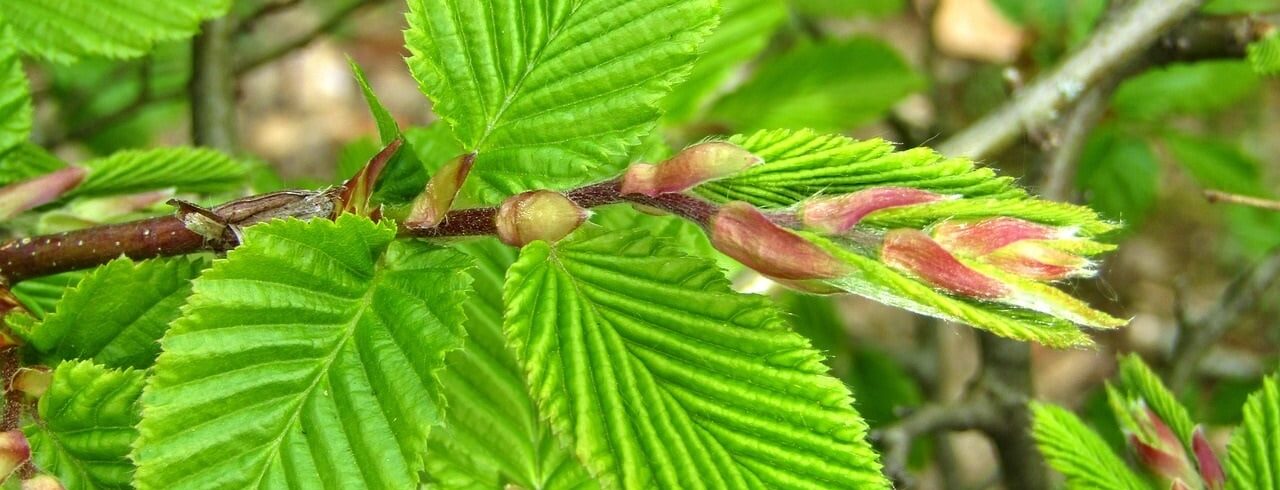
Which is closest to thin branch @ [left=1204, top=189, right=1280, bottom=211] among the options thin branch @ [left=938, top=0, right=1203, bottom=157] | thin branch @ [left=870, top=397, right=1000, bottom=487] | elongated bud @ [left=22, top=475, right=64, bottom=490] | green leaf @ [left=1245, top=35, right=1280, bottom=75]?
green leaf @ [left=1245, top=35, right=1280, bottom=75]

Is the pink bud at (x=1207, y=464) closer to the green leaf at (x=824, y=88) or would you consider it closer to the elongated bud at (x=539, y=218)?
the elongated bud at (x=539, y=218)

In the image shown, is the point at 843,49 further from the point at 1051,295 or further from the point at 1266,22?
the point at 1051,295

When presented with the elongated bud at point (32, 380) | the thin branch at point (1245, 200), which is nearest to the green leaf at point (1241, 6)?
the thin branch at point (1245, 200)

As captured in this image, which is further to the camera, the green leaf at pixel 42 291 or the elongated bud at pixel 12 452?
the green leaf at pixel 42 291

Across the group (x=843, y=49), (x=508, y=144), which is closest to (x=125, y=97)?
(x=843, y=49)

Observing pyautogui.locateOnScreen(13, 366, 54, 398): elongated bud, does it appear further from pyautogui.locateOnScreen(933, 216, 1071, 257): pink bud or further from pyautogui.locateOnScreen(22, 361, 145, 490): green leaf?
pyautogui.locateOnScreen(933, 216, 1071, 257): pink bud
